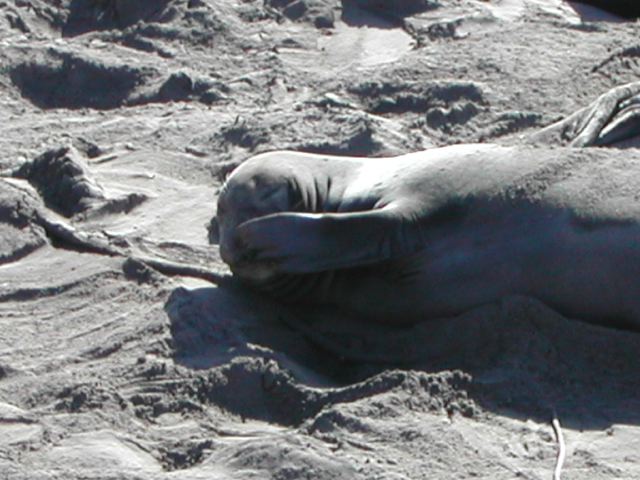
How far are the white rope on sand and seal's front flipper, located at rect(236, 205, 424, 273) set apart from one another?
67 cm

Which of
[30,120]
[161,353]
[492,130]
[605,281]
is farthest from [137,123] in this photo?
[605,281]

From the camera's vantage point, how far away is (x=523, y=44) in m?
7.17

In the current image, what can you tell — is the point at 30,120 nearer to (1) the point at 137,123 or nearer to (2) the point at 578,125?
(1) the point at 137,123

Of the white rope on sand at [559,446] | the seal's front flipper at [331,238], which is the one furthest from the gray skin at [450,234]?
the white rope on sand at [559,446]

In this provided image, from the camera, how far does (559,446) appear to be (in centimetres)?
420

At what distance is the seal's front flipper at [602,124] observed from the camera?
5.49m

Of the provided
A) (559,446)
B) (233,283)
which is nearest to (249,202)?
(233,283)

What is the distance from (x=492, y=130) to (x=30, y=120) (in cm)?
165

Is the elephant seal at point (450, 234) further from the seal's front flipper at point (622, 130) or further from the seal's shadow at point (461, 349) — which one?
the seal's front flipper at point (622, 130)

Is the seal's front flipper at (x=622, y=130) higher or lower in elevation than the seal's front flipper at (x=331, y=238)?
higher

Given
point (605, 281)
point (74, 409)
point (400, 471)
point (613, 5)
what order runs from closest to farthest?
1. point (400, 471)
2. point (74, 409)
3. point (605, 281)
4. point (613, 5)

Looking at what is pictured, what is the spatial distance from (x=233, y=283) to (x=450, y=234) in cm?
63

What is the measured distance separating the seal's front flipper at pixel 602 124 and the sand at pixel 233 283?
13.1 inches

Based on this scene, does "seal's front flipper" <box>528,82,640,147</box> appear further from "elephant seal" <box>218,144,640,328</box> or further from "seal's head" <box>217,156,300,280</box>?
"seal's head" <box>217,156,300,280</box>
